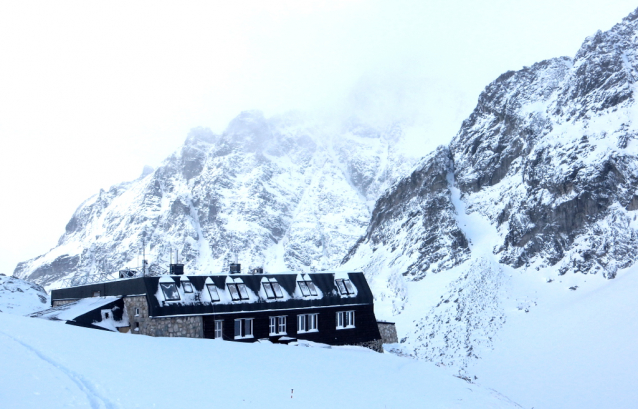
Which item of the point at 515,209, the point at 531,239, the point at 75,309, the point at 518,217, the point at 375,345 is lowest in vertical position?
the point at 375,345

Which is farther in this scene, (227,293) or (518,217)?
(518,217)

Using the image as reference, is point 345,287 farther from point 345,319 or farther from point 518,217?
point 518,217

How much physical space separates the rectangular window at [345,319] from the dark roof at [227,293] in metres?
0.77

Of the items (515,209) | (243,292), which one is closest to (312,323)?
(243,292)

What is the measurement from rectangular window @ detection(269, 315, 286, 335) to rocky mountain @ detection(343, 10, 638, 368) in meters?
26.7

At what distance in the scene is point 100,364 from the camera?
15375 millimetres

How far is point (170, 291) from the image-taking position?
3209 cm

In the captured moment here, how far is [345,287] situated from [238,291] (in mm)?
8924

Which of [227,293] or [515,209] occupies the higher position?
[515,209]

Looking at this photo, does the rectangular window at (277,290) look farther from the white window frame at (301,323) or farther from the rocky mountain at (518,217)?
the rocky mountain at (518,217)

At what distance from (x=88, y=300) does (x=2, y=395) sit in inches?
1097

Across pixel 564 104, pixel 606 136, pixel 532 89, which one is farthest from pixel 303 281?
pixel 532 89

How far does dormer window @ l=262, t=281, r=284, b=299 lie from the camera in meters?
35.7

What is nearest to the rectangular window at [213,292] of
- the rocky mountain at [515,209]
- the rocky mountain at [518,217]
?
the rocky mountain at [518,217]
